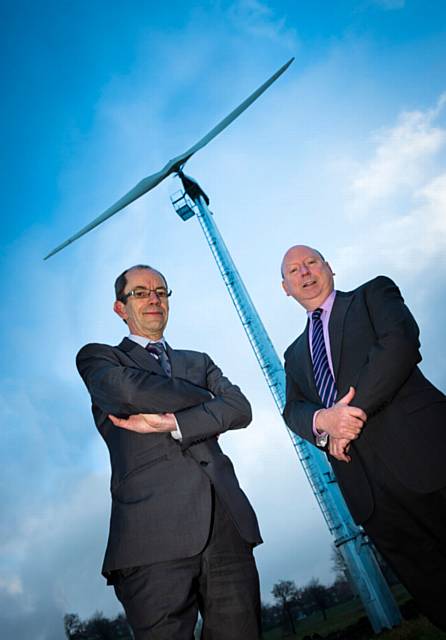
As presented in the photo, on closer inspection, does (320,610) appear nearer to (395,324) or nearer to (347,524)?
(347,524)

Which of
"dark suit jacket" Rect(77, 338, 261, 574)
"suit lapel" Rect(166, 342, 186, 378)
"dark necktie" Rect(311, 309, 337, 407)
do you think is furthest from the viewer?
"suit lapel" Rect(166, 342, 186, 378)

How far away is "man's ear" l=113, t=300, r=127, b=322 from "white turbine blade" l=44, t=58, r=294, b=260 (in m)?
19.5

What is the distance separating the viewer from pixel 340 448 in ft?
9.86

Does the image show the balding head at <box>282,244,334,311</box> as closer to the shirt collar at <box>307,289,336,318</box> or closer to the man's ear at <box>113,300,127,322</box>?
the shirt collar at <box>307,289,336,318</box>

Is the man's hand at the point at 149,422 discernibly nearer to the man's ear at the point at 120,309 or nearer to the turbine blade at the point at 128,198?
the man's ear at the point at 120,309

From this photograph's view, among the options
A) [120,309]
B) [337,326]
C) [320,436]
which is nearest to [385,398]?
[320,436]

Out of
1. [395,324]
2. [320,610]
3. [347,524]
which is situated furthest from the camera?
[320,610]

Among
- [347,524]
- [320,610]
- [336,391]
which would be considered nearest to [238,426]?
[336,391]

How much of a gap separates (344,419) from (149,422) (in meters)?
1.23

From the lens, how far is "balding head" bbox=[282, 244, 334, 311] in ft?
12.7

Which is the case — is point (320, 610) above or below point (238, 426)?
below

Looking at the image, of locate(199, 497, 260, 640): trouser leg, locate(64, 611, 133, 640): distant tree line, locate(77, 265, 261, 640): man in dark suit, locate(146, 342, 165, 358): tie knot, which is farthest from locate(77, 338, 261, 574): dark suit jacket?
locate(64, 611, 133, 640): distant tree line

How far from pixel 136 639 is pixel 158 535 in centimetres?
54

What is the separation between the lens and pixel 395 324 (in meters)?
3.02
